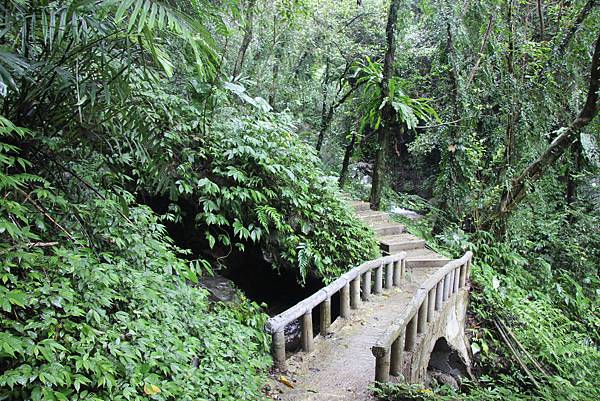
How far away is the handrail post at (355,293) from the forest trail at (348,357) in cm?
9

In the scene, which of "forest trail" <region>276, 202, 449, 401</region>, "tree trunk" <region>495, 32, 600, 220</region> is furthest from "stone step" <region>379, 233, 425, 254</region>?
"tree trunk" <region>495, 32, 600, 220</region>

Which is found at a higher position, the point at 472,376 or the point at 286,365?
the point at 286,365

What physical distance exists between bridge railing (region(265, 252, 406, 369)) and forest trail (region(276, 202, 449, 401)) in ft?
0.41

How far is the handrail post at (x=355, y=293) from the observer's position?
564 centimetres

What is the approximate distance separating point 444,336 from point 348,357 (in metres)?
2.42

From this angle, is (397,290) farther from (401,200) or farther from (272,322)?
(401,200)

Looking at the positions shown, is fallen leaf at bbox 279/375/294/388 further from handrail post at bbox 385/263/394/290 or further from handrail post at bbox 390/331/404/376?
handrail post at bbox 385/263/394/290

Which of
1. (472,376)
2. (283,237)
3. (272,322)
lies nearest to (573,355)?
(472,376)

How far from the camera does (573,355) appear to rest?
6957 millimetres

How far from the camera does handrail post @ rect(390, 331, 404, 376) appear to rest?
404cm

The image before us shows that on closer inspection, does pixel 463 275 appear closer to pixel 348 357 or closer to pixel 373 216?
pixel 373 216

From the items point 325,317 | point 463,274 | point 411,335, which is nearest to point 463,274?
point 463,274

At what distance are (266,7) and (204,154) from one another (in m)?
5.37

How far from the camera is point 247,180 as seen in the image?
5914 mm
